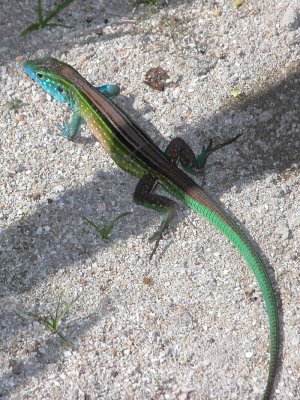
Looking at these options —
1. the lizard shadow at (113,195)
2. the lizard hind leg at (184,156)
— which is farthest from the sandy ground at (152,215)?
the lizard hind leg at (184,156)

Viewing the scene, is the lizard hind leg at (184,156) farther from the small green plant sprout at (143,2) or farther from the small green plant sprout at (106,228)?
the small green plant sprout at (143,2)

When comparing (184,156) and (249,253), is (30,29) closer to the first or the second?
(184,156)

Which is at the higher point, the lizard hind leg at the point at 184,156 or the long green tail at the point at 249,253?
the lizard hind leg at the point at 184,156

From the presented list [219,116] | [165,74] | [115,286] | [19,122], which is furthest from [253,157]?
[19,122]

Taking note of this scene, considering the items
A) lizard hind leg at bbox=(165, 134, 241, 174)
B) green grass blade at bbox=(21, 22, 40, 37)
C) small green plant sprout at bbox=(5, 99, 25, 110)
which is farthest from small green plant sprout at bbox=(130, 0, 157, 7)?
lizard hind leg at bbox=(165, 134, 241, 174)

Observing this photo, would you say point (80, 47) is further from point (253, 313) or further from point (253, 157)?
point (253, 313)

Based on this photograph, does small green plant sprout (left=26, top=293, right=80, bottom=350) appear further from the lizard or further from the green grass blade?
the green grass blade
